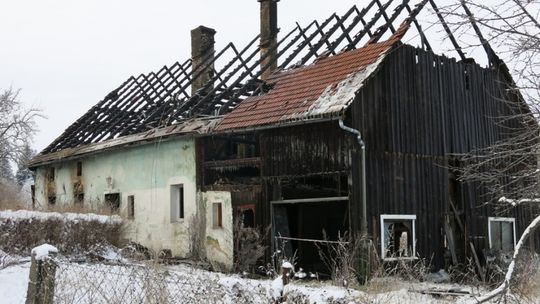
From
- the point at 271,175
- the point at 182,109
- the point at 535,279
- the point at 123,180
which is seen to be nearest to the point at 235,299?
the point at 535,279

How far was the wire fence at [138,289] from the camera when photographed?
5.29 metres

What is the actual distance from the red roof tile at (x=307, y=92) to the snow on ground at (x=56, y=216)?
3923mm

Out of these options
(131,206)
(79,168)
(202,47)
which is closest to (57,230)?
(131,206)

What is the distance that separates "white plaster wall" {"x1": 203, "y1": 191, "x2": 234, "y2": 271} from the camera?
16.2 m

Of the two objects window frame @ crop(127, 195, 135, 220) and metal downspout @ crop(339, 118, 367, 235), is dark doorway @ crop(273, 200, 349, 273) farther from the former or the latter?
window frame @ crop(127, 195, 135, 220)

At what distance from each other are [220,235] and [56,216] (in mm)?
4332

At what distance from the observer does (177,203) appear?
18.7 meters

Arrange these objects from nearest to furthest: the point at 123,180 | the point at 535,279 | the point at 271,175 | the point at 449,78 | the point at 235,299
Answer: the point at 235,299
the point at 535,279
the point at 271,175
the point at 449,78
the point at 123,180

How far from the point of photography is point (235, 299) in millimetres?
5641

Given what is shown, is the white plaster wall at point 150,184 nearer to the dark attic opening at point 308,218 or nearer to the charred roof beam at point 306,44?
the dark attic opening at point 308,218

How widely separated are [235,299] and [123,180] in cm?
1582

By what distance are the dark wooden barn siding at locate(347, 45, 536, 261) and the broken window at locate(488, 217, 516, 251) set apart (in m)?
0.43

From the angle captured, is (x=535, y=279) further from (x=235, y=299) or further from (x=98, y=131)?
(x=98, y=131)

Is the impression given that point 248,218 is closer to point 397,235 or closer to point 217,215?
point 217,215
